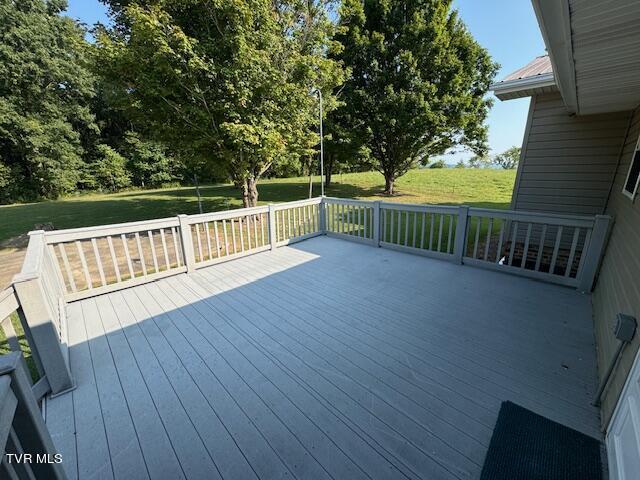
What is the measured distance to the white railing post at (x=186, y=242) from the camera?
3.80 metres

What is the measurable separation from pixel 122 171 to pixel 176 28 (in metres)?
18.2

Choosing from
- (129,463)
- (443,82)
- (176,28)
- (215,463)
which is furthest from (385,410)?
(443,82)

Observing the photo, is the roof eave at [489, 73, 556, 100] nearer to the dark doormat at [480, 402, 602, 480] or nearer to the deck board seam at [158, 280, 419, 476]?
the dark doormat at [480, 402, 602, 480]

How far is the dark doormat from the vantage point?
137 cm

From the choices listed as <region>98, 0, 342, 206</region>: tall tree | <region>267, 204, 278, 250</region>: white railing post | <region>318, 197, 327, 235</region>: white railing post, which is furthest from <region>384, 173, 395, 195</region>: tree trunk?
<region>267, 204, 278, 250</region>: white railing post

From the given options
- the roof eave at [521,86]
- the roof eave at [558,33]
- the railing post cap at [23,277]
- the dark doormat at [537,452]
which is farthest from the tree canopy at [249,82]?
the dark doormat at [537,452]

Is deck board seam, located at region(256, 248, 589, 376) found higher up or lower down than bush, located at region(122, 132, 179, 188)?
lower down

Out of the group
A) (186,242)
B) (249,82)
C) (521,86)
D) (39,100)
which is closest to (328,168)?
(249,82)

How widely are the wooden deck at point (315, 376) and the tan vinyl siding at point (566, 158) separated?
1.86 metres

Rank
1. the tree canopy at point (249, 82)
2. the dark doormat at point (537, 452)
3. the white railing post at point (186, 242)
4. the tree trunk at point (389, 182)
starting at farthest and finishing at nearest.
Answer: the tree trunk at point (389, 182) < the tree canopy at point (249, 82) < the white railing post at point (186, 242) < the dark doormat at point (537, 452)

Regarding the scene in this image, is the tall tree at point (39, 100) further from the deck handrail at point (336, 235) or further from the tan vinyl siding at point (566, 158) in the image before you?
the tan vinyl siding at point (566, 158)

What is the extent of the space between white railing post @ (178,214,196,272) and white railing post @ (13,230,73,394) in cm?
185

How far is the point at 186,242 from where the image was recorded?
3.92m

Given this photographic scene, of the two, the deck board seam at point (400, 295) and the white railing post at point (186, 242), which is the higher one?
the white railing post at point (186, 242)
